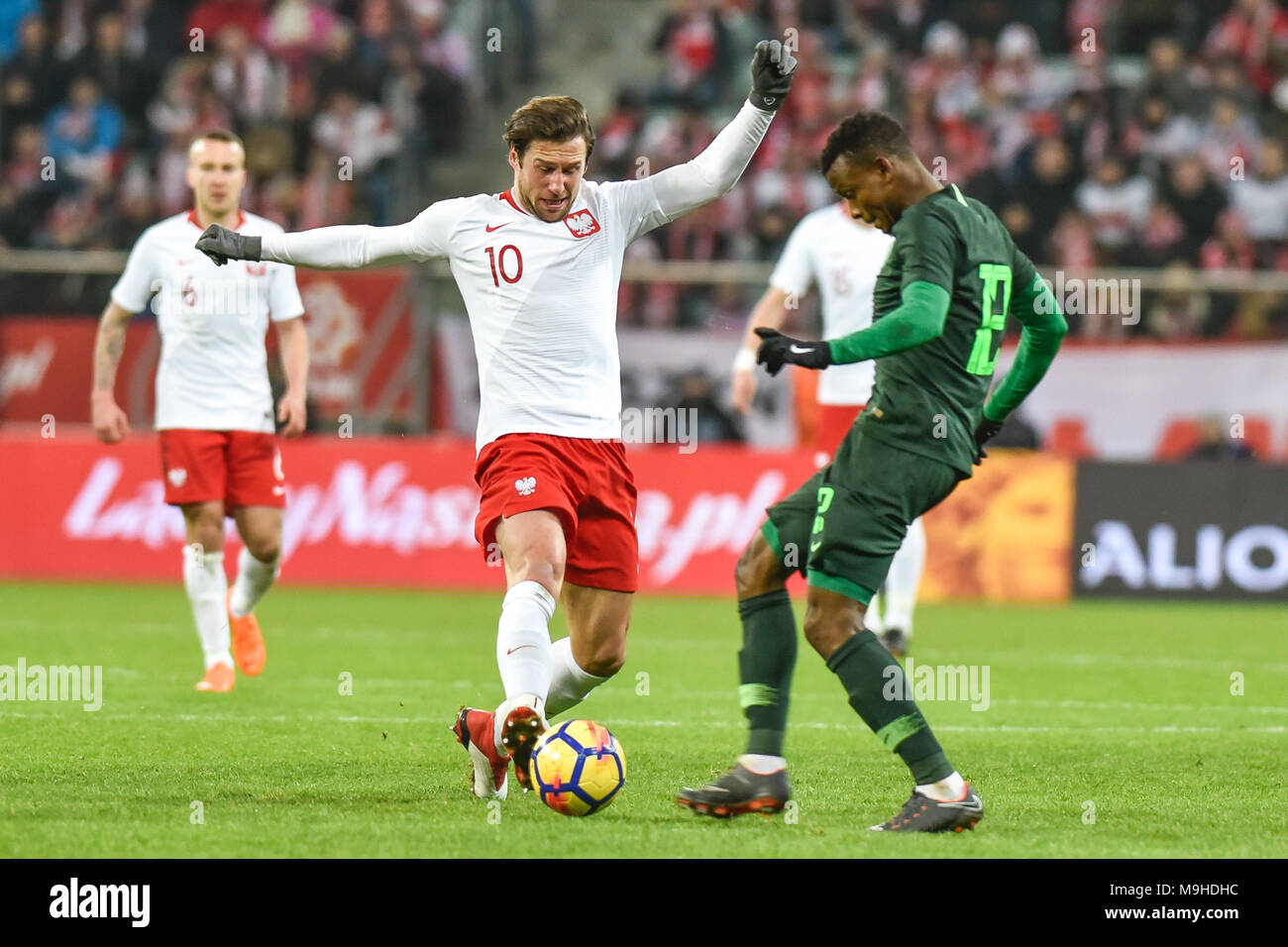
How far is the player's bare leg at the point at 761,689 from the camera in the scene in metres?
5.89

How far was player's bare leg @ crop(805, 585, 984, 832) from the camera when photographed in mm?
5574

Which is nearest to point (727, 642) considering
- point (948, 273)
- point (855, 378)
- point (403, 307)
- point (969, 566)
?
point (855, 378)

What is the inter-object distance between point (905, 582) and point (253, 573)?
3631mm

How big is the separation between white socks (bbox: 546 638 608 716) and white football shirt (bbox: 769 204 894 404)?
434 cm

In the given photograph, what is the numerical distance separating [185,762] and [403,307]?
30.1 feet

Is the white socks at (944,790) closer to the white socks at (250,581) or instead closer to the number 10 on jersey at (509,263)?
the number 10 on jersey at (509,263)

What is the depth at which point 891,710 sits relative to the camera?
5660 mm

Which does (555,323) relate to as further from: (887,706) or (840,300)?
(840,300)

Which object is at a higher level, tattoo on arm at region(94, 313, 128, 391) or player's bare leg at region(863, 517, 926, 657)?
tattoo on arm at region(94, 313, 128, 391)

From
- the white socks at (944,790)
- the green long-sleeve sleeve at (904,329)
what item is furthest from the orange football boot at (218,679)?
the green long-sleeve sleeve at (904,329)

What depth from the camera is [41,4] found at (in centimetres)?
2122

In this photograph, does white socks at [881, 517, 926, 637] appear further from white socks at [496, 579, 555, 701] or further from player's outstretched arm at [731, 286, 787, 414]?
white socks at [496, 579, 555, 701]

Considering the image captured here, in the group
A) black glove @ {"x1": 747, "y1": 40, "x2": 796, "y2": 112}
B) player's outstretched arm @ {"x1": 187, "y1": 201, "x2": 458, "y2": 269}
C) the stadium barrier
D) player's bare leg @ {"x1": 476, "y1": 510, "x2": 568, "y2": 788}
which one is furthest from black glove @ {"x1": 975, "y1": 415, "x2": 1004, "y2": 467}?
the stadium barrier

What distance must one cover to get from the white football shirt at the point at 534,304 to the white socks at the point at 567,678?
73 cm
